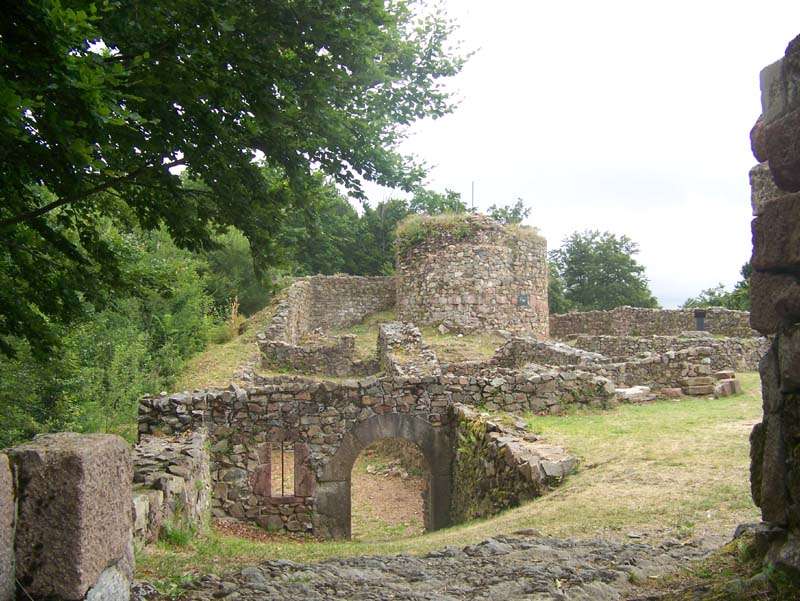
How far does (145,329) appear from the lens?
811 inches

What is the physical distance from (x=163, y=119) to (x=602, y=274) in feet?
153

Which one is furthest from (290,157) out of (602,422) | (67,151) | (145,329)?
(145,329)

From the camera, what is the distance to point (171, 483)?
24.9 feet

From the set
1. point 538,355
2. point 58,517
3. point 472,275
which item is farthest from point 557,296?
point 58,517

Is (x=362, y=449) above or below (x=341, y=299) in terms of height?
below

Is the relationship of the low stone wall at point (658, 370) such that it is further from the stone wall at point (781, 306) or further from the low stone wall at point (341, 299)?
the low stone wall at point (341, 299)

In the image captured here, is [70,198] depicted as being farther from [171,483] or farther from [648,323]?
[648,323]

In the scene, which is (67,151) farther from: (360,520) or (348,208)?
(348,208)

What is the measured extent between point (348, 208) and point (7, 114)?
40.9 m

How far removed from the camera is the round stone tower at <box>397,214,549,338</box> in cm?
2442

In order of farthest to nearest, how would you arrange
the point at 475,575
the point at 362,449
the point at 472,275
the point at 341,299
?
the point at 341,299 < the point at 472,275 < the point at 362,449 < the point at 475,575

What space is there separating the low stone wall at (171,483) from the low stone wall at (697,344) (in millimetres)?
12470

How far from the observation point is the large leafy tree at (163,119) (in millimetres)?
4254

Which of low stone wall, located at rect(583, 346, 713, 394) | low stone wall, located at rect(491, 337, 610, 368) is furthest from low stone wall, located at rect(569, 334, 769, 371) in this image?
low stone wall, located at rect(583, 346, 713, 394)
